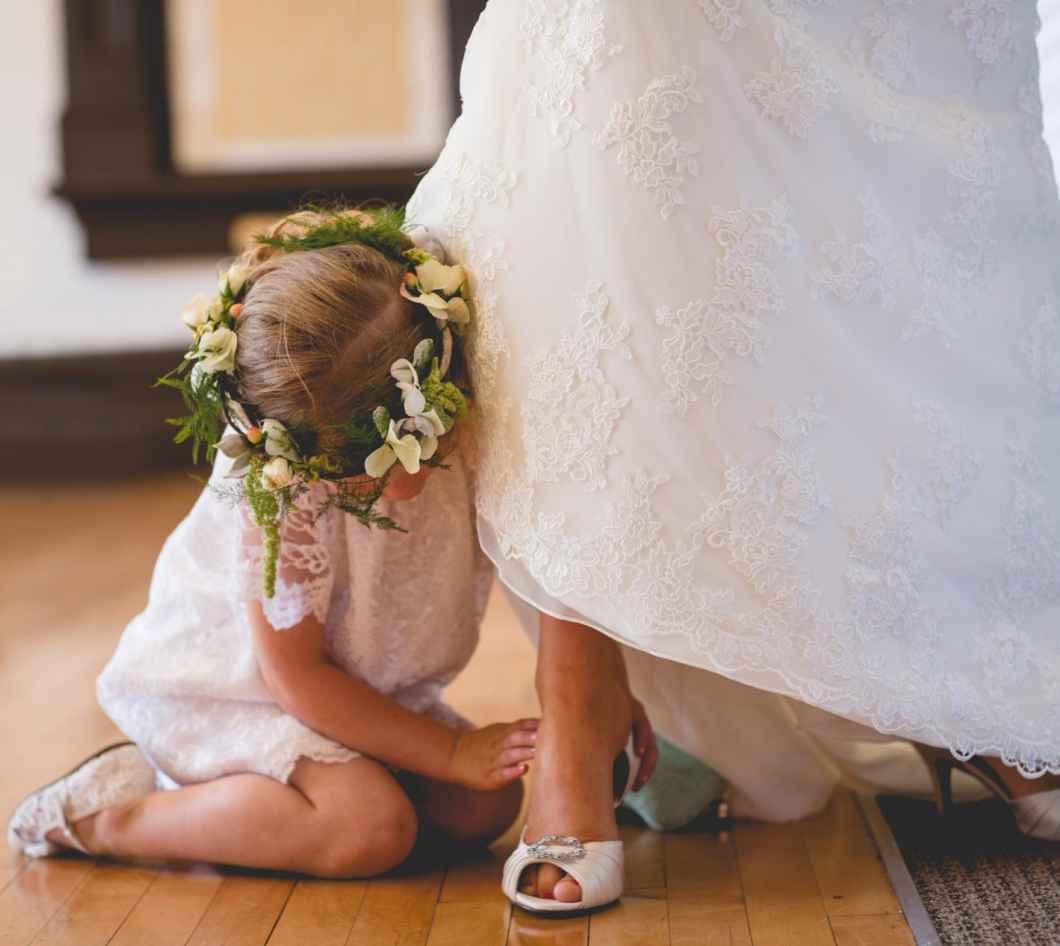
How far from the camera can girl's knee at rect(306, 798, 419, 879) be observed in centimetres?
129

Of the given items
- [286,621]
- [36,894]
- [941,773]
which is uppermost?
[286,621]

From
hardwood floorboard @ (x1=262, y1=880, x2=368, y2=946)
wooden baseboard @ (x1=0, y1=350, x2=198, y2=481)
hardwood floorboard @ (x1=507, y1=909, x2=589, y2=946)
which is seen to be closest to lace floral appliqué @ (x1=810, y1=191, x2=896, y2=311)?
hardwood floorboard @ (x1=507, y1=909, x2=589, y2=946)

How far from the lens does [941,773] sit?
4.50 ft

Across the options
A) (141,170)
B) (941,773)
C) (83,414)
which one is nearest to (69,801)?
(941,773)

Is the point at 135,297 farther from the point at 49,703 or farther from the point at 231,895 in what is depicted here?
the point at 231,895

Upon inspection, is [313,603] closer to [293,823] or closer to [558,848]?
[293,823]

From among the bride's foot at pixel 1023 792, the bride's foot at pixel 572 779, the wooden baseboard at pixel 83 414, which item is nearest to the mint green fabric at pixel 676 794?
the bride's foot at pixel 572 779

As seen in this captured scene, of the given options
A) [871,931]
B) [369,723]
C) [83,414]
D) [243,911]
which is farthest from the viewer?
[83,414]

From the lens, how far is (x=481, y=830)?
138 cm

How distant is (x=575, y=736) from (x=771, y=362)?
38 centimetres

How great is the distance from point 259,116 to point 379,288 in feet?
10.1

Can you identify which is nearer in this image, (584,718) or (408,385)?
(408,385)

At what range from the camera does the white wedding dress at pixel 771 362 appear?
1139 millimetres

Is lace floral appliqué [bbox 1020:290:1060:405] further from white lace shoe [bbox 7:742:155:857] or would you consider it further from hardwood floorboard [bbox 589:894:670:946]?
white lace shoe [bbox 7:742:155:857]
